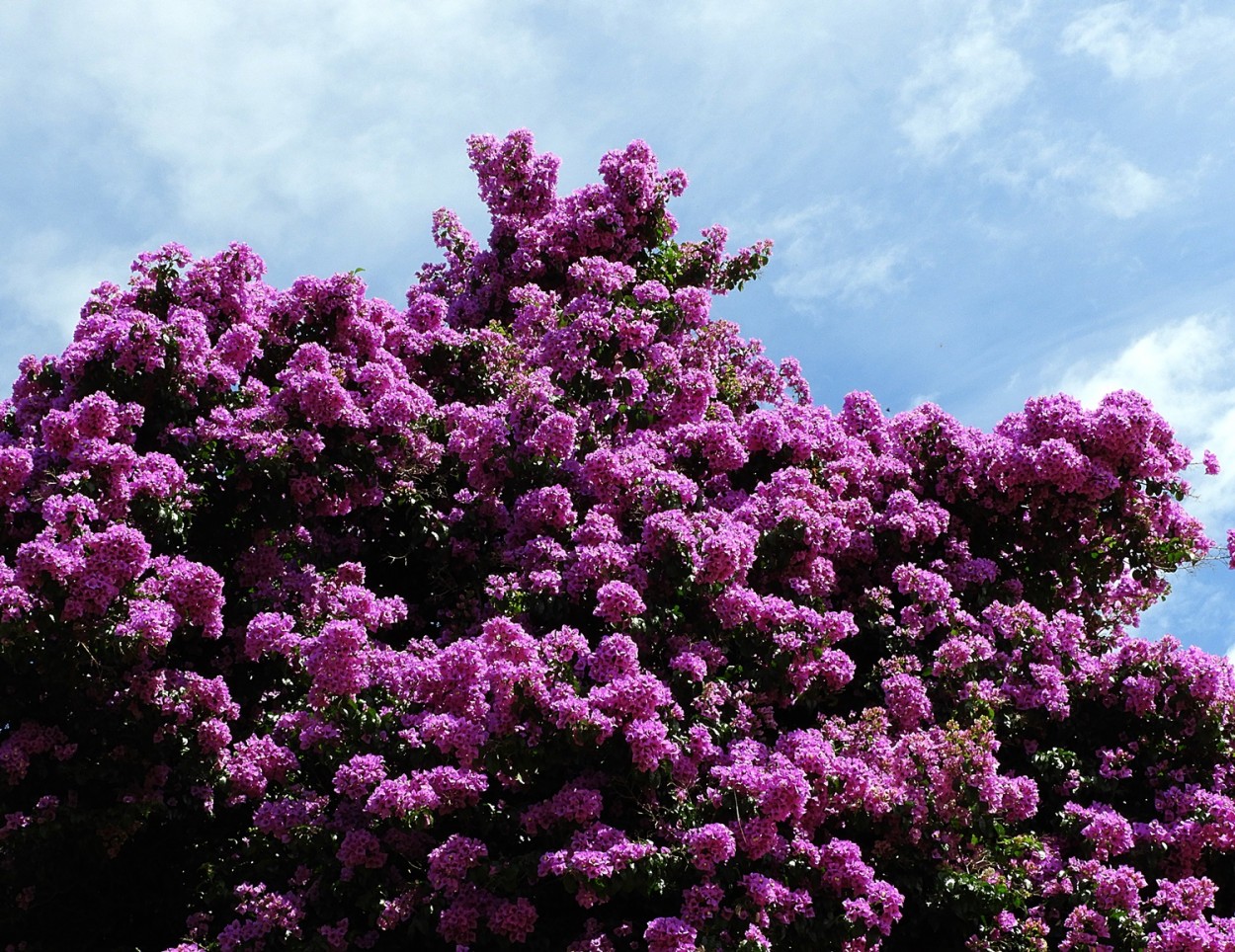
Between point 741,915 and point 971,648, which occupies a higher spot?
point 971,648

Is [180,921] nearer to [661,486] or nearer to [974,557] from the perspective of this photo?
[661,486]

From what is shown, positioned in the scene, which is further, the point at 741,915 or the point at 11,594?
the point at 11,594

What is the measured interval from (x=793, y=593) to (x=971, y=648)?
1.45 m

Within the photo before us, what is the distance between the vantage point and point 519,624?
8.29 m

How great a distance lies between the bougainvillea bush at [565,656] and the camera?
7.46 meters

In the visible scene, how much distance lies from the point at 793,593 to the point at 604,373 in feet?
8.18

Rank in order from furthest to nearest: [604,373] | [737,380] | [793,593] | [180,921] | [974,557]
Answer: [737,380], [974,557], [604,373], [793,593], [180,921]

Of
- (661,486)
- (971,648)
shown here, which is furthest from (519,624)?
(971,648)

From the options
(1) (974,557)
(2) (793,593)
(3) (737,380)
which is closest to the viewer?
(2) (793,593)

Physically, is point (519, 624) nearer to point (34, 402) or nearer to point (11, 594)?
point (11, 594)

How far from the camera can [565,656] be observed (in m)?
7.72

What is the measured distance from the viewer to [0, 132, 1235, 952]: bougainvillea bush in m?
7.46

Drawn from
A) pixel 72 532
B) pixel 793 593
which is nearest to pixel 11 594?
pixel 72 532

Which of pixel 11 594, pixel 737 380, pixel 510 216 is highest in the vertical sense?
pixel 510 216
